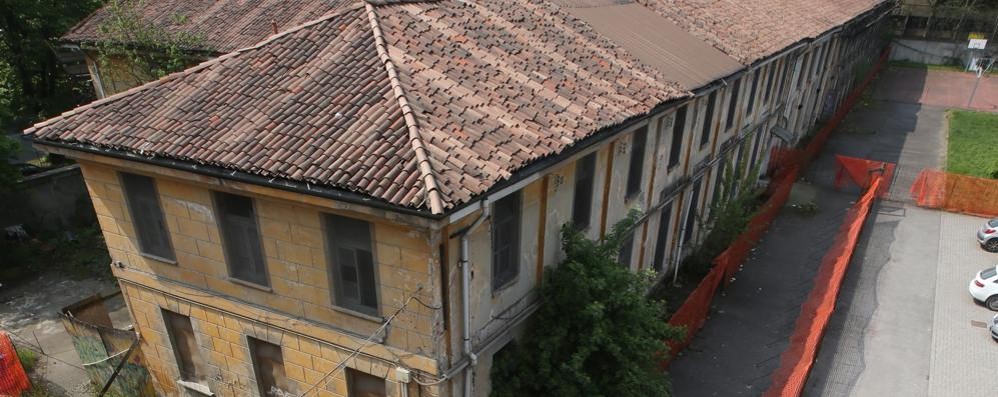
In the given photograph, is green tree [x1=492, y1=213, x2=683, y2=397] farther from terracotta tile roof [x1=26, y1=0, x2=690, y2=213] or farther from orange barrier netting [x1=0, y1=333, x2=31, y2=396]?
orange barrier netting [x1=0, y1=333, x2=31, y2=396]

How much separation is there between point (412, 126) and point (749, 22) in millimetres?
18244

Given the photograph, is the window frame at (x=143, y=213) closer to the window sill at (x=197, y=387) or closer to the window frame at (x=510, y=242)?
the window sill at (x=197, y=387)

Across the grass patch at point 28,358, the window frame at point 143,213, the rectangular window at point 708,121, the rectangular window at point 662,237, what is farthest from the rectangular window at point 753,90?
the grass patch at point 28,358

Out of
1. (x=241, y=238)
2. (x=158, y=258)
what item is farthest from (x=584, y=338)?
(x=158, y=258)

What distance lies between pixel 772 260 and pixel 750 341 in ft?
16.5

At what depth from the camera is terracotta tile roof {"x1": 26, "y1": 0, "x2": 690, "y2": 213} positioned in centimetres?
689

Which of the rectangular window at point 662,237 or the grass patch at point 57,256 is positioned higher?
the rectangular window at point 662,237

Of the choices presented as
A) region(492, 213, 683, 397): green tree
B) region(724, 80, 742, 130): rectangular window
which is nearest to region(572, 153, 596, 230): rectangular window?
region(492, 213, 683, 397): green tree

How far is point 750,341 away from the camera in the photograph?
14695mm

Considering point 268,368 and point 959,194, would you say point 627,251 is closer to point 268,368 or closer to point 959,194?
point 268,368

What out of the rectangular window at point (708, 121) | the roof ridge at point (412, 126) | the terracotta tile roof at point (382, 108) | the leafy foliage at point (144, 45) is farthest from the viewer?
the rectangular window at point (708, 121)

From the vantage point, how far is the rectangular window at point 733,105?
1784cm

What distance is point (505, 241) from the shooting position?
888 centimetres

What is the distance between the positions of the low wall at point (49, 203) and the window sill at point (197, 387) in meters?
12.2
